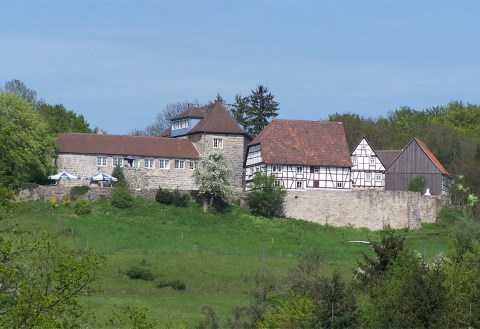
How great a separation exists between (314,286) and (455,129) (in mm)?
49340

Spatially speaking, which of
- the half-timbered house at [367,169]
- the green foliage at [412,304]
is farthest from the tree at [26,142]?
the green foliage at [412,304]

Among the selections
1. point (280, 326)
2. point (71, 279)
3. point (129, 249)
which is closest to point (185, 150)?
point (129, 249)

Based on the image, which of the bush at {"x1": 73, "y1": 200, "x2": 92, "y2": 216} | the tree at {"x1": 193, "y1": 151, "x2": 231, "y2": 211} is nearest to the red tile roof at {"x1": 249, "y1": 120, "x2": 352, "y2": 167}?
the tree at {"x1": 193, "y1": 151, "x2": 231, "y2": 211}

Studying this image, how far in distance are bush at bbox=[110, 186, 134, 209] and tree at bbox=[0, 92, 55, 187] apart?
4.28 metres

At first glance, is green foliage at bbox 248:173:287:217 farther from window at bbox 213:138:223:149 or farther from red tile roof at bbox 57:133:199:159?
red tile roof at bbox 57:133:199:159

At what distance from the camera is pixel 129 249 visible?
60.6 m

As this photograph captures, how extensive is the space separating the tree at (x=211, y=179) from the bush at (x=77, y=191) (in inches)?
245

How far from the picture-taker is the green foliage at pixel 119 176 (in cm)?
7019

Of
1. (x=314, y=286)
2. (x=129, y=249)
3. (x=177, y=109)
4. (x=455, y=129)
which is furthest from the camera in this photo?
(x=177, y=109)

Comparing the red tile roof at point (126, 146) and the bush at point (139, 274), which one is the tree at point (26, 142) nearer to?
the red tile roof at point (126, 146)

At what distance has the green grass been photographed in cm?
5366

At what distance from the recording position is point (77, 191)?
67562 mm

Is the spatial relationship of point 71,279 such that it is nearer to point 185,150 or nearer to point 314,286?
point 314,286

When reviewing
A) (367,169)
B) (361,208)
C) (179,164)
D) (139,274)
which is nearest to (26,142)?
(179,164)
